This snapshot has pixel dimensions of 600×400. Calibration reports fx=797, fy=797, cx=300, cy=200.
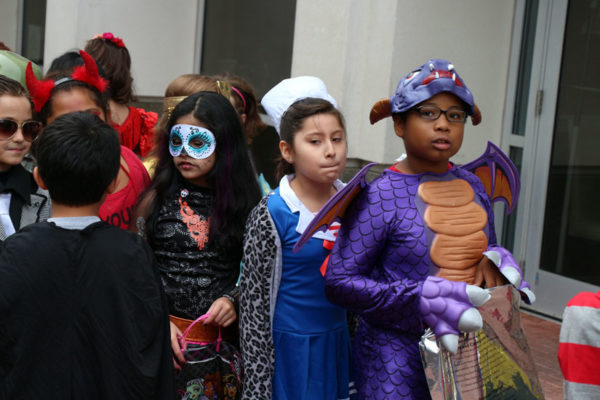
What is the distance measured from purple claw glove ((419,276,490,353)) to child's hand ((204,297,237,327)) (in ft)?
3.03

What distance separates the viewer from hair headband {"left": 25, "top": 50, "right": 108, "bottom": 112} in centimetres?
346

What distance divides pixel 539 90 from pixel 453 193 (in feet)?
10.7

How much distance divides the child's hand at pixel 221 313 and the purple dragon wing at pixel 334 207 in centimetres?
59

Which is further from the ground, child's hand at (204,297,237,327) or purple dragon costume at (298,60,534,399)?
purple dragon costume at (298,60,534,399)

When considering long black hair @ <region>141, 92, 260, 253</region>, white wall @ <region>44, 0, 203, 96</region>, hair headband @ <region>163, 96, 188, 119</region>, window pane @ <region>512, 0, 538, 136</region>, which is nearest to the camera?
long black hair @ <region>141, 92, 260, 253</region>

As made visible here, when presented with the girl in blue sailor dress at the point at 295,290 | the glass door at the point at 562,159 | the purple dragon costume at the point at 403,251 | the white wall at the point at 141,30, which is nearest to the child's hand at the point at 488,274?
the purple dragon costume at the point at 403,251

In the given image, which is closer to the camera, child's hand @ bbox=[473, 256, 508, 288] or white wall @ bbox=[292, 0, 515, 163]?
child's hand @ bbox=[473, 256, 508, 288]

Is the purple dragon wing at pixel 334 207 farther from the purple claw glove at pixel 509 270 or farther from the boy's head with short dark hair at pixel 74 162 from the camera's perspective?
the boy's head with short dark hair at pixel 74 162

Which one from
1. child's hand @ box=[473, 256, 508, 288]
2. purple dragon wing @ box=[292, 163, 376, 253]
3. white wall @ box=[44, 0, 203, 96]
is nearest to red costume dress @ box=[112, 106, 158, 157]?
purple dragon wing @ box=[292, 163, 376, 253]

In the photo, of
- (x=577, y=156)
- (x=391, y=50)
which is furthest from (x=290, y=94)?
(x=577, y=156)

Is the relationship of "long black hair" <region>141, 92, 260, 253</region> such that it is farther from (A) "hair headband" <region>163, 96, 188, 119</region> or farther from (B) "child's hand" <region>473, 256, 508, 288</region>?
(B) "child's hand" <region>473, 256, 508, 288</region>

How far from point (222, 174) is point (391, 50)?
2356 millimetres

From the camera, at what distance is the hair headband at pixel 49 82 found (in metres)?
3.46

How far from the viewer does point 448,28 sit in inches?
217
